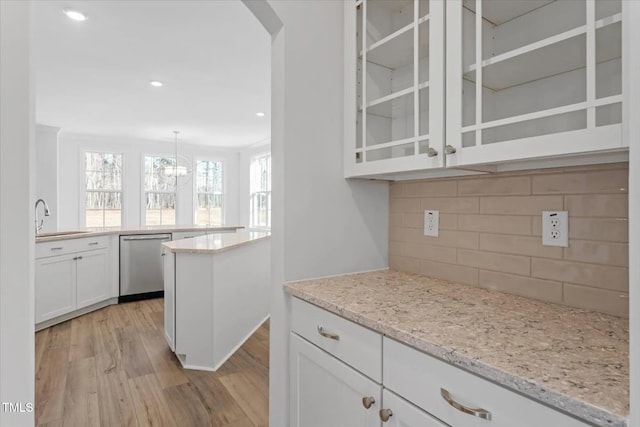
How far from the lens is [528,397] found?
69cm

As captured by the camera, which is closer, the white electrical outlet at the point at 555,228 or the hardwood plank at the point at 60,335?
the white electrical outlet at the point at 555,228

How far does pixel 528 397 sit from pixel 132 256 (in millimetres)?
4775

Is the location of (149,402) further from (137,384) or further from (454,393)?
(454,393)

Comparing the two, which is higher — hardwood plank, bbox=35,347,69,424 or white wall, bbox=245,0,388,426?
white wall, bbox=245,0,388,426

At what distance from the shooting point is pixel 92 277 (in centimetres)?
402

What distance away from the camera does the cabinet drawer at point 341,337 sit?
3.37ft

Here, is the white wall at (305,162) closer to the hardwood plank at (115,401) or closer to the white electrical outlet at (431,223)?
the white electrical outlet at (431,223)

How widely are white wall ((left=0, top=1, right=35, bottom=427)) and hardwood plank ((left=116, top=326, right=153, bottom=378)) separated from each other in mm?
1637

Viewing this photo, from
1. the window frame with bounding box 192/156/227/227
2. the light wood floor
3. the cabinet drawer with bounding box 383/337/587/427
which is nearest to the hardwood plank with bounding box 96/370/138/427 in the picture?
the light wood floor

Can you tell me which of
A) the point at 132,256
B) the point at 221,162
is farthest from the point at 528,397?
the point at 221,162

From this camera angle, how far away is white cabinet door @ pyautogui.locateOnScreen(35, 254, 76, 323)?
336cm

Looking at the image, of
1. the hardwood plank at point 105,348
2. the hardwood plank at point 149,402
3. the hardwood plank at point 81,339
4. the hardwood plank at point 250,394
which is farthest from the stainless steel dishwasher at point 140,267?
the hardwood plank at point 250,394

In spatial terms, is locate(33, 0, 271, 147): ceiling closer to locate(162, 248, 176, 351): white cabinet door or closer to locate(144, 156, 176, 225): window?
locate(144, 156, 176, 225): window

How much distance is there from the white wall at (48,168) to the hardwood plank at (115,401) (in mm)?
4027
